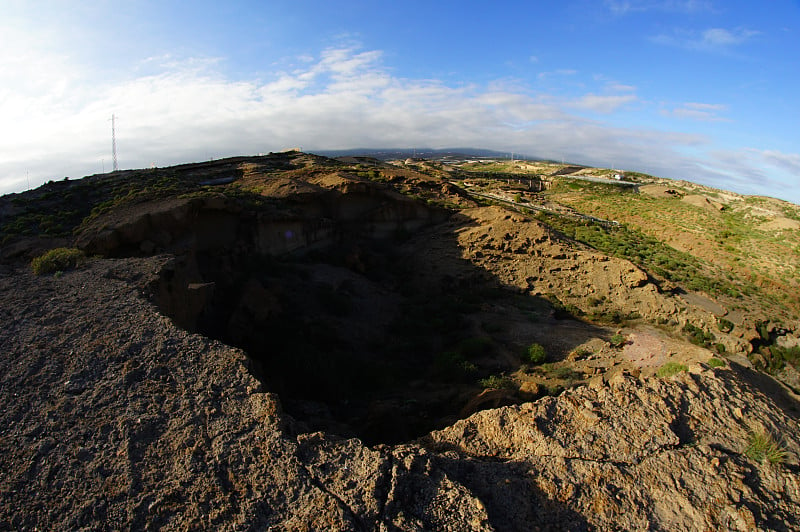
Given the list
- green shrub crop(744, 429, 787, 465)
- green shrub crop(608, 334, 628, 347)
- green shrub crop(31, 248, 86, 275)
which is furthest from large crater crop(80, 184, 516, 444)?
green shrub crop(744, 429, 787, 465)

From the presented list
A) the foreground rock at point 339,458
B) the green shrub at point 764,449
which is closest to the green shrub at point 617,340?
the foreground rock at point 339,458

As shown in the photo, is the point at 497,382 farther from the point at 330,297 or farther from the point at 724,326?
the point at 724,326

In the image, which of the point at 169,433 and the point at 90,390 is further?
the point at 90,390

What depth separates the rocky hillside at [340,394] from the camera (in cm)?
387

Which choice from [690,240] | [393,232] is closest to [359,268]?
[393,232]

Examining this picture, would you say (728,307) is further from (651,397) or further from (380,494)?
(380,494)

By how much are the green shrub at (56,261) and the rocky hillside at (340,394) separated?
14 centimetres

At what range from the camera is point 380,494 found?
12.6 feet

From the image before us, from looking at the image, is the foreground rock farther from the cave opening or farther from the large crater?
the cave opening

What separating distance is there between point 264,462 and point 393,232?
1635 centimetres

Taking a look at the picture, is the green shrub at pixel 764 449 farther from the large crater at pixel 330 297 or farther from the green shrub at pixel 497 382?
the green shrub at pixel 497 382

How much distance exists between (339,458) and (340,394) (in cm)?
525

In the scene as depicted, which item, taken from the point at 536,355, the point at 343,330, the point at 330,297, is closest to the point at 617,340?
the point at 536,355

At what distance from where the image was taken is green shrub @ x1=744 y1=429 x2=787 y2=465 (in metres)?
4.46
